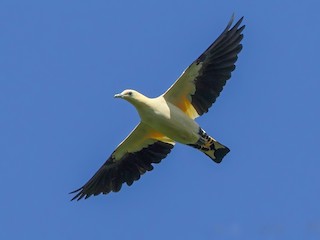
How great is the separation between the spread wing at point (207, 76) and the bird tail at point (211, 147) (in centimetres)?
74

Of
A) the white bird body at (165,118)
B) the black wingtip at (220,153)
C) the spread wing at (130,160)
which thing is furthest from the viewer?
the spread wing at (130,160)

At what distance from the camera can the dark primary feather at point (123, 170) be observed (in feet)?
104

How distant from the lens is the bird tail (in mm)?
30469

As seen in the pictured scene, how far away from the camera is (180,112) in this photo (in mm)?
30266

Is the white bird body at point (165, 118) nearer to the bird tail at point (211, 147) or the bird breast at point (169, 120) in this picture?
the bird breast at point (169, 120)

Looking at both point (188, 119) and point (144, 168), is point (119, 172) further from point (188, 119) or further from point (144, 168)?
point (188, 119)

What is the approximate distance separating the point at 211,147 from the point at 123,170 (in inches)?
103

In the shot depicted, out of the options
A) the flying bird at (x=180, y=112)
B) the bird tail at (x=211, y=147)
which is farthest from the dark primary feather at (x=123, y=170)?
the bird tail at (x=211, y=147)

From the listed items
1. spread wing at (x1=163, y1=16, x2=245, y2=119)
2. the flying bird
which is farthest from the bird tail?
spread wing at (x1=163, y1=16, x2=245, y2=119)

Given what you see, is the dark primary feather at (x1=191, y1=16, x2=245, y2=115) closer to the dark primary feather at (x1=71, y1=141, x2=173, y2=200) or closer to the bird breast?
the bird breast

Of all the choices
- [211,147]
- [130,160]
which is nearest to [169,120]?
[211,147]

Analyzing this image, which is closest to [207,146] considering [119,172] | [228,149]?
[228,149]

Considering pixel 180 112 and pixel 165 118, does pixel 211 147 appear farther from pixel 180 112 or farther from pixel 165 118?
pixel 165 118

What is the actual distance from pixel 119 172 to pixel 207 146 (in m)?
2.69
